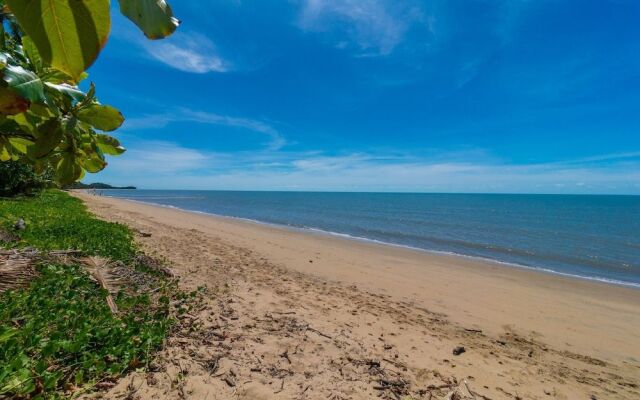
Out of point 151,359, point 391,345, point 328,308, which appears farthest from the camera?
point 328,308

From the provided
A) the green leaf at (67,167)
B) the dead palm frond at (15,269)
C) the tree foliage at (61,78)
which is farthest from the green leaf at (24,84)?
the dead palm frond at (15,269)

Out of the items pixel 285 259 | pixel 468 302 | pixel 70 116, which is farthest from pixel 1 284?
pixel 468 302

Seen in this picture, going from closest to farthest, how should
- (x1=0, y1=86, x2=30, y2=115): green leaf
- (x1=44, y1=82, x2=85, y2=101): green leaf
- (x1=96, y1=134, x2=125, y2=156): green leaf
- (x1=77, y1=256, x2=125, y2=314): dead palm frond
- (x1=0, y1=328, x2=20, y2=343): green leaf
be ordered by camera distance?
1. (x1=0, y1=86, x2=30, y2=115): green leaf
2. (x1=44, y1=82, x2=85, y2=101): green leaf
3. (x1=96, y1=134, x2=125, y2=156): green leaf
4. (x1=0, y1=328, x2=20, y2=343): green leaf
5. (x1=77, y1=256, x2=125, y2=314): dead palm frond

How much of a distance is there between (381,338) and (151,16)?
478 centimetres

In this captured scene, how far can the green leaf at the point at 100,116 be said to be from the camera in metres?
0.78

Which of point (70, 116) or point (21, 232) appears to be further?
point (21, 232)

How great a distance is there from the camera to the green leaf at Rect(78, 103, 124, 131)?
2.55 feet

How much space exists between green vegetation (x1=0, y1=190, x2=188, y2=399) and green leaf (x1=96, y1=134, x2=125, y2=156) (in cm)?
230

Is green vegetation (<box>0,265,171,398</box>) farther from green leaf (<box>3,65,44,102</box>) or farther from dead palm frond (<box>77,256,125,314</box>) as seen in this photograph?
green leaf (<box>3,65,44,102</box>)

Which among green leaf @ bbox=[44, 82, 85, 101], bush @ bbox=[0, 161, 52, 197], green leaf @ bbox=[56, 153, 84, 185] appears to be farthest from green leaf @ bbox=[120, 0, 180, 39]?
bush @ bbox=[0, 161, 52, 197]

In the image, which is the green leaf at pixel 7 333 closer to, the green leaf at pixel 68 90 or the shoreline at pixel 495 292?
the green leaf at pixel 68 90

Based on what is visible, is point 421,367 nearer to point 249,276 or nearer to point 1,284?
point 249,276

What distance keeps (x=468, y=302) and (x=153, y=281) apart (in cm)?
670

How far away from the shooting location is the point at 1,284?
366 cm
